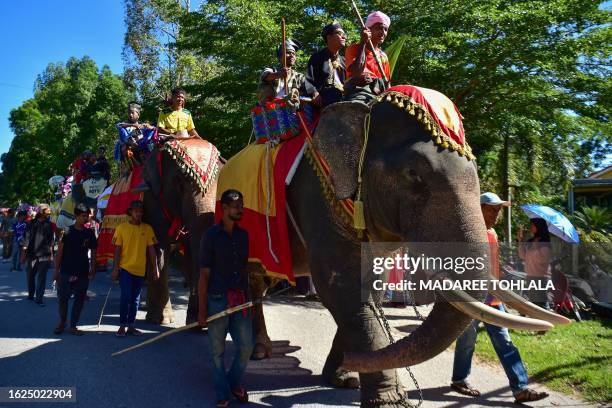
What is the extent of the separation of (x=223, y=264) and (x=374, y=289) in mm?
1378

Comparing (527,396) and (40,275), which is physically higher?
(40,275)

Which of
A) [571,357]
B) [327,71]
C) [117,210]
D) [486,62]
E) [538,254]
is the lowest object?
[571,357]

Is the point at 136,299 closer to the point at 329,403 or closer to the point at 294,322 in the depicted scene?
the point at 294,322

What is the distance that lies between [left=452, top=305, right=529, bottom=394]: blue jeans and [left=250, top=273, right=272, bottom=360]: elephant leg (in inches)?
82.2

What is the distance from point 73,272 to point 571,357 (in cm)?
624

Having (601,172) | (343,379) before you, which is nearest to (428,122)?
(343,379)

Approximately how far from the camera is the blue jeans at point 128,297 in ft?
22.4

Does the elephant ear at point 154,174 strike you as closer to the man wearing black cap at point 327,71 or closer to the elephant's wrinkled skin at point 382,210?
the man wearing black cap at point 327,71

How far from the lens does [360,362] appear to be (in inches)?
124

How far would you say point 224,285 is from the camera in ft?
14.9

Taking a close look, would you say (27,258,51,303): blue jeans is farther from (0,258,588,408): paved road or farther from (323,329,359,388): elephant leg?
(323,329,359,388): elephant leg

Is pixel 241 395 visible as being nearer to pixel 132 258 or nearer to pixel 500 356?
pixel 500 356

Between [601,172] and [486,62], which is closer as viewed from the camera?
[486,62]

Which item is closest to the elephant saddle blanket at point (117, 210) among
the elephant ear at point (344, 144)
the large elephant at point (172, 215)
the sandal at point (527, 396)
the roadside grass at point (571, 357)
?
the large elephant at point (172, 215)
